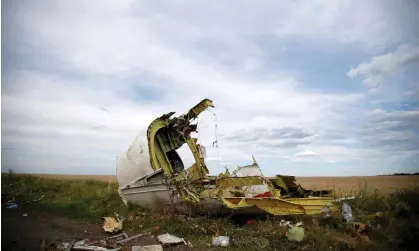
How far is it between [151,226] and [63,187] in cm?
1165

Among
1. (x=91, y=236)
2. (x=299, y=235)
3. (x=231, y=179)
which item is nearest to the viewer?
(x=299, y=235)

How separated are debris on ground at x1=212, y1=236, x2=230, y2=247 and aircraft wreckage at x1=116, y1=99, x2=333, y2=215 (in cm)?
125

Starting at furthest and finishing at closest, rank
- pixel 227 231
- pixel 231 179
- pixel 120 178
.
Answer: pixel 120 178, pixel 231 179, pixel 227 231

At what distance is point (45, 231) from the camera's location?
1098 centimetres

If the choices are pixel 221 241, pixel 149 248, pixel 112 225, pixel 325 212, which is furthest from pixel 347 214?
pixel 112 225

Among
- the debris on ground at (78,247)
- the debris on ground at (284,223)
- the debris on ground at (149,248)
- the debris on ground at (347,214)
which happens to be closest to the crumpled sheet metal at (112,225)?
the debris on ground at (78,247)

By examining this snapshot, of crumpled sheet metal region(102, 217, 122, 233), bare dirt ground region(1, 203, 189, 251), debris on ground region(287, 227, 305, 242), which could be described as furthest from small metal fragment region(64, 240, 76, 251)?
debris on ground region(287, 227, 305, 242)

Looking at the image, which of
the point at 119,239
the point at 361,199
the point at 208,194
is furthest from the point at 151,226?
the point at 361,199

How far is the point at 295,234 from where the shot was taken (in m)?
8.69

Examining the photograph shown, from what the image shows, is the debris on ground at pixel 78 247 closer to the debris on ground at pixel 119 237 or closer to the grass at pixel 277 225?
the debris on ground at pixel 119 237

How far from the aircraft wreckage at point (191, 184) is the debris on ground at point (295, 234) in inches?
37.4

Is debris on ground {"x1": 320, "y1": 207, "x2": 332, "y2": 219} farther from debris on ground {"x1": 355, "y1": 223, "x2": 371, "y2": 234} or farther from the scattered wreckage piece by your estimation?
the scattered wreckage piece

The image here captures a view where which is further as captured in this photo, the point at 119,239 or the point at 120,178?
the point at 120,178

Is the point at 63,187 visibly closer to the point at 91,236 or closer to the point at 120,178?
the point at 120,178
